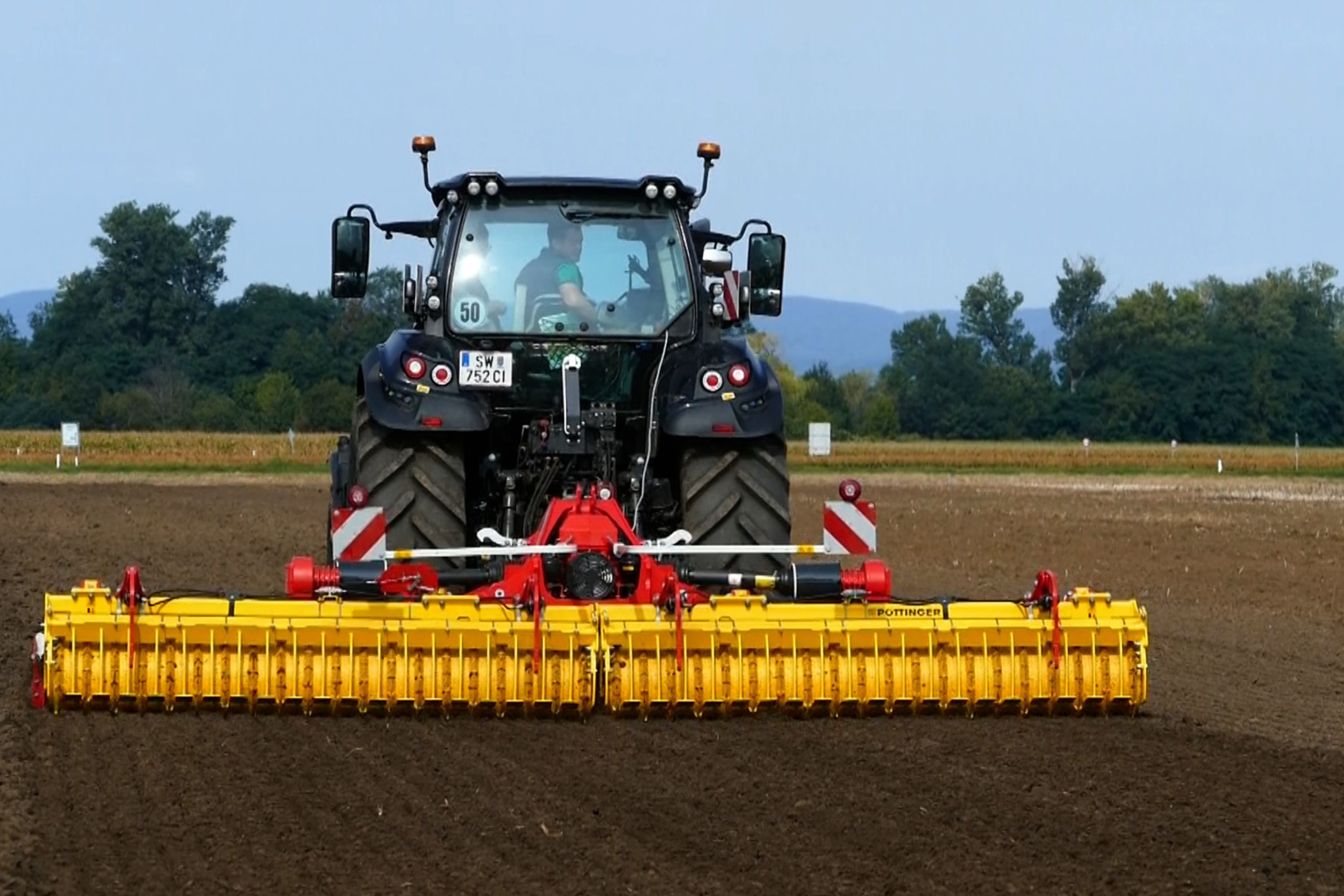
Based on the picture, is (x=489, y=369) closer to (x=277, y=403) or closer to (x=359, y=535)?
(x=359, y=535)

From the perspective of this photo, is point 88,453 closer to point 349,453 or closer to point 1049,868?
point 349,453

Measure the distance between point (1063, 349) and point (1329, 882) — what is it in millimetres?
90471

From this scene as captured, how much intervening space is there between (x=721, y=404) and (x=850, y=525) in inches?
31.4

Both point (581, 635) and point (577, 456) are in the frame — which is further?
point (577, 456)

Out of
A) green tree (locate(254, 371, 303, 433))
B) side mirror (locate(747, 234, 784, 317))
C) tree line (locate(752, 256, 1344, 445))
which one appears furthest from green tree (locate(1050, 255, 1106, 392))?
side mirror (locate(747, 234, 784, 317))

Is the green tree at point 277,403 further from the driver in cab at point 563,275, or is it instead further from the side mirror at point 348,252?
the driver in cab at point 563,275

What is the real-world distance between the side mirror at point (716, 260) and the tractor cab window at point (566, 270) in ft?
1.17

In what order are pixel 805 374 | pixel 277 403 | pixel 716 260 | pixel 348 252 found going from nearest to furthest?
pixel 716 260
pixel 348 252
pixel 277 403
pixel 805 374

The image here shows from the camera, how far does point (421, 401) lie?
8984mm

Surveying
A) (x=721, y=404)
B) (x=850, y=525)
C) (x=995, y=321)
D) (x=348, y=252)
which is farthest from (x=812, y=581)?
(x=995, y=321)

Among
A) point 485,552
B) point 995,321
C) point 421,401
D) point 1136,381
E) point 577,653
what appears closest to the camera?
point 577,653

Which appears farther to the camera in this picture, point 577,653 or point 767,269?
point 767,269

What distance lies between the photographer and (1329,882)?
16.7 feet

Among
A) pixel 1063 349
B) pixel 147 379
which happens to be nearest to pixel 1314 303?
pixel 1063 349
